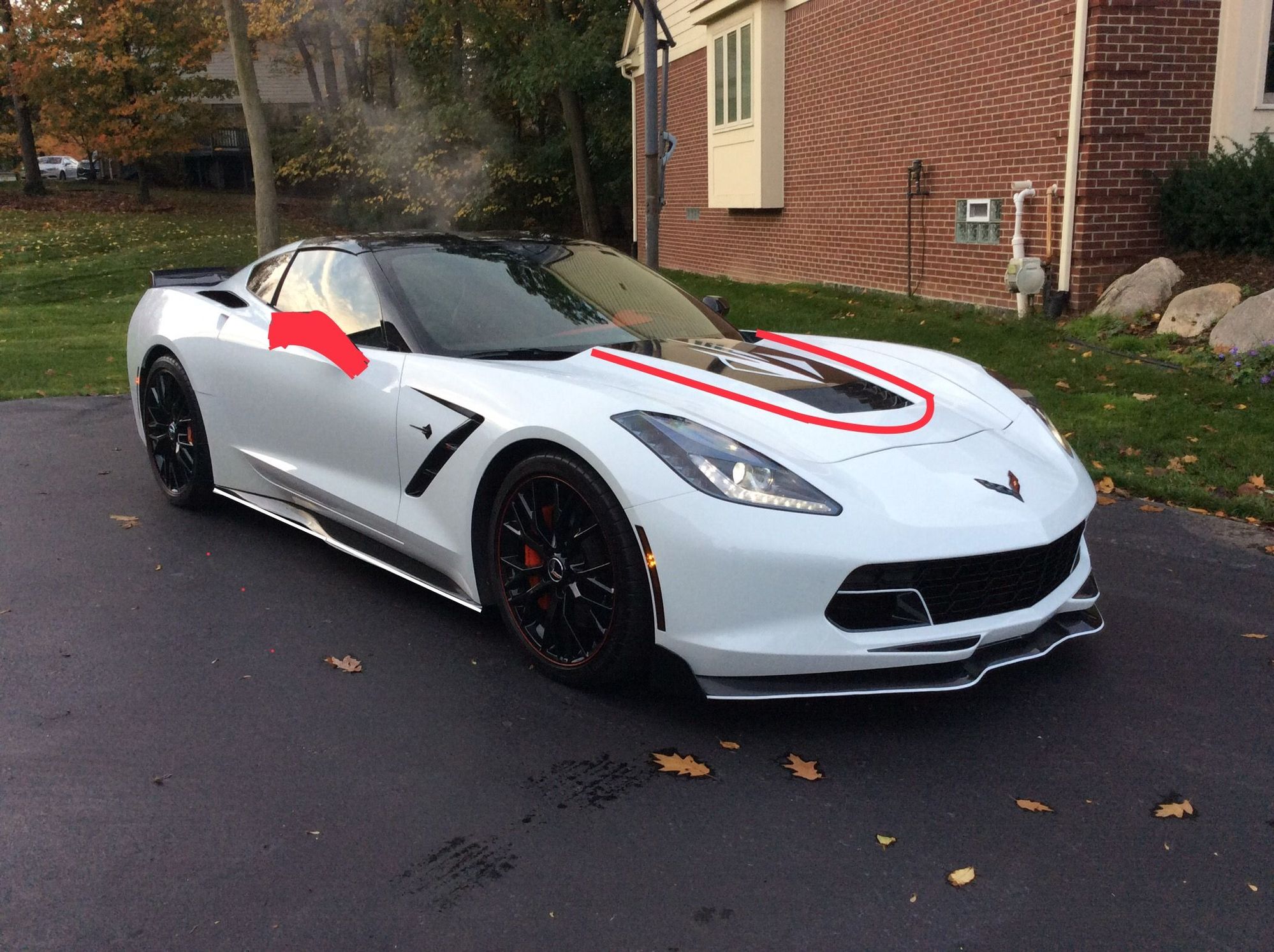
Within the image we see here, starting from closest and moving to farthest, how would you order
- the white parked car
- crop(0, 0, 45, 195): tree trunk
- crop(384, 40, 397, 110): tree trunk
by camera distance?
crop(0, 0, 45, 195): tree trunk
crop(384, 40, 397, 110): tree trunk
the white parked car

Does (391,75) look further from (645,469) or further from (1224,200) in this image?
(645,469)

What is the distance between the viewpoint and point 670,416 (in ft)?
11.1

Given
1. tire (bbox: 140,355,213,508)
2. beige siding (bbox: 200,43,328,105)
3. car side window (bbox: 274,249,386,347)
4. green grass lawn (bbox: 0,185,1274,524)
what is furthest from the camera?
beige siding (bbox: 200,43,328,105)

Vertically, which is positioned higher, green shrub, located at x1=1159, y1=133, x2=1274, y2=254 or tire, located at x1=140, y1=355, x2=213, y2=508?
green shrub, located at x1=1159, y1=133, x2=1274, y2=254

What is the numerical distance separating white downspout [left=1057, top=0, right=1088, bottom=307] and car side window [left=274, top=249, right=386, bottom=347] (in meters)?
7.32

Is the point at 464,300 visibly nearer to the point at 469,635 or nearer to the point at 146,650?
the point at 469,635

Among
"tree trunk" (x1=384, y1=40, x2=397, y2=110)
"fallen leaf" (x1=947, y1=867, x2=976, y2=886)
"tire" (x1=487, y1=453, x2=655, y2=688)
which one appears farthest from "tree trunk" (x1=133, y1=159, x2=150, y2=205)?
"fallen leaf" (x1=947, y1=867, x2=976, y2=886)

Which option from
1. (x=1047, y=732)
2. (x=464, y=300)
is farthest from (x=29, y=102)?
(x=1047, y=732)

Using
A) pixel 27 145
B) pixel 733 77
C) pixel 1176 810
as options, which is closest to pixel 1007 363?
pixel 1176 810

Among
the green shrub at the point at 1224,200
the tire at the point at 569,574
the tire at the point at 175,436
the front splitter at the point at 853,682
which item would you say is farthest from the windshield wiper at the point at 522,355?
the green shrub at the point at 1224,200

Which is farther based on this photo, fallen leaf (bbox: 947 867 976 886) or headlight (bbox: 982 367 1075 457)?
headlight (bbox: 982 367 1075 457)

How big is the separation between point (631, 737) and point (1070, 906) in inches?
48.8

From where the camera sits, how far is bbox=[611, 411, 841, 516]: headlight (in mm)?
3115

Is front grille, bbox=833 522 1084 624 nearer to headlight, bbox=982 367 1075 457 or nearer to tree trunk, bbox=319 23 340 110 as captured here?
headlight, bbox=982 367 1075 457
